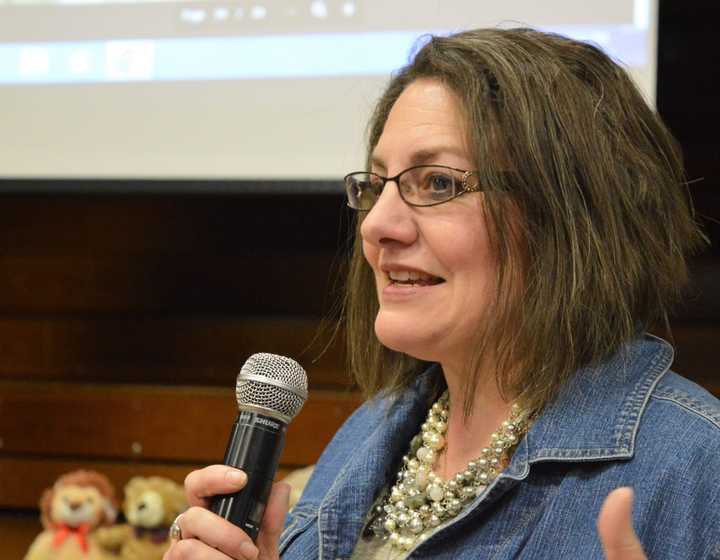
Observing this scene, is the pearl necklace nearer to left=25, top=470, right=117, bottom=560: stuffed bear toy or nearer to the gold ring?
the gold ring

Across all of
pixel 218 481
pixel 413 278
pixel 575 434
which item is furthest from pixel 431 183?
pixel 218 481

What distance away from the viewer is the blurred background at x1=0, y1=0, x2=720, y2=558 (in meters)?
2.12

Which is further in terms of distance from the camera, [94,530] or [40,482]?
[40,482]

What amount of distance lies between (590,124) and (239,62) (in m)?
1.21

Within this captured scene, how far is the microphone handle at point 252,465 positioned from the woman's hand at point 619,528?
12.5 inches

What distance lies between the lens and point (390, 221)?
114 centimetres

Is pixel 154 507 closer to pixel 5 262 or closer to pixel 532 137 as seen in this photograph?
pixel 5 262

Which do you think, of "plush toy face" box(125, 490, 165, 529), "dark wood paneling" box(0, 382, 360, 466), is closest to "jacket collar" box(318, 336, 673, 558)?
"plush toy face" box(125, 490, 165, 529)

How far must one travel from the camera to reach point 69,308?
2.61m

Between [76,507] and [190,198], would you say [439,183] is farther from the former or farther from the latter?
[190,198]

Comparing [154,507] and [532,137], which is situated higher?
[532,137]

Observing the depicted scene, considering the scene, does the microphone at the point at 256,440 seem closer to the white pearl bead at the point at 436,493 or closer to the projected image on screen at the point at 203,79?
the white pearl bead at the point at 436,493

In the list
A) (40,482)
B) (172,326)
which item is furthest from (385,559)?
(40,482)

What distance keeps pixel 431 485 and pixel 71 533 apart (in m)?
1.22
